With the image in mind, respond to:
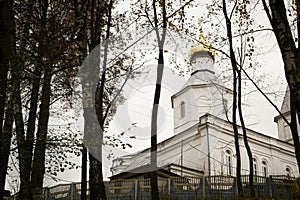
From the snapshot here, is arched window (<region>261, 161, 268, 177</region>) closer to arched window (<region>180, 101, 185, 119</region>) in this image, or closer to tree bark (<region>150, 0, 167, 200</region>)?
arched window (<region>180, 101, 185, 119</region>)

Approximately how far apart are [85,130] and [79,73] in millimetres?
1602

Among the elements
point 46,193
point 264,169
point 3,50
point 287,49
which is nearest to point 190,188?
point 46,193

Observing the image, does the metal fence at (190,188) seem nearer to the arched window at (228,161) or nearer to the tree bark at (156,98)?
the tree bark at (156,98)

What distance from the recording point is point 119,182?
63.3ft

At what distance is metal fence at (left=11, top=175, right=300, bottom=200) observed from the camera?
17.6 metres

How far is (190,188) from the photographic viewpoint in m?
17.9

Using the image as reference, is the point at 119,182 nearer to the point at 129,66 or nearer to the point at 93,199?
the point at 129,66

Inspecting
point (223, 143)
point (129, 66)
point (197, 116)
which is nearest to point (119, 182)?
point (129, 66)

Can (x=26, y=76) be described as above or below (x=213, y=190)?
above

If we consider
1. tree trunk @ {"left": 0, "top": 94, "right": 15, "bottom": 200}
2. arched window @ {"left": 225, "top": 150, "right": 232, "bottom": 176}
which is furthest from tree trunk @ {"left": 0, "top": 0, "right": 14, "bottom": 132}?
arched window @ {"left": 225, "top": 150, "right": 232, "bottom": 176}

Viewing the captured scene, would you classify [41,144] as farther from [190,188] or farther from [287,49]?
[190,188]

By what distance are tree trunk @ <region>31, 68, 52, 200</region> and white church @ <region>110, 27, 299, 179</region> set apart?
1522 cm

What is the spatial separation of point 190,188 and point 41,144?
9.18 meters

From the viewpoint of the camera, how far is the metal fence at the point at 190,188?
57.7 feet
